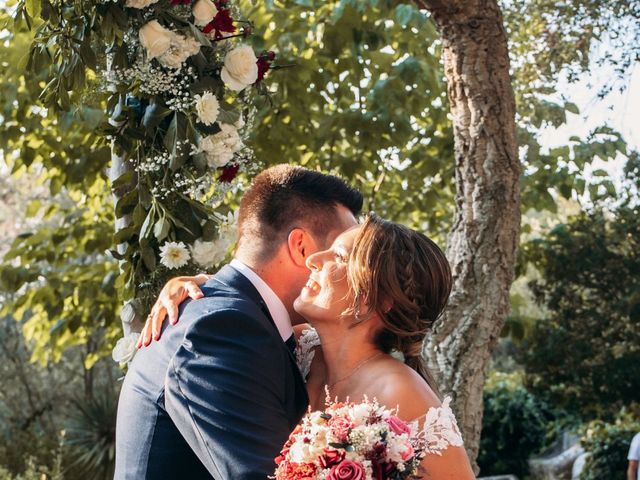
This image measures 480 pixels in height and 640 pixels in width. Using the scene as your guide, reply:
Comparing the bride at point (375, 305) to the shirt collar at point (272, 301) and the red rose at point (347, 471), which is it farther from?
the red rose at point (347, 471)

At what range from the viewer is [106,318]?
6.51 m

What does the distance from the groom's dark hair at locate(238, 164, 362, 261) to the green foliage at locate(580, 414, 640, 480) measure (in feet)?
A: 31.2

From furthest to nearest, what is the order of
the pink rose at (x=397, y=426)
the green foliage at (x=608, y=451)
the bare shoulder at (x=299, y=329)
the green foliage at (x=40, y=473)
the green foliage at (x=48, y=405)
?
the green foliage at (x=48, y=405), the green foliage at (x=608, y=451), the green foliage at (x=40, y=473), the bare shoulder at (x=299, y=329), the pink rose at (x=397, y=426)

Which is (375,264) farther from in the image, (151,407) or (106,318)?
(106,318)

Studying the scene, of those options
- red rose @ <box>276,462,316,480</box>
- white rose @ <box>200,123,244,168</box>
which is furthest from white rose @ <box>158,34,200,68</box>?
red rose @ <box>276,462,316,480</box>

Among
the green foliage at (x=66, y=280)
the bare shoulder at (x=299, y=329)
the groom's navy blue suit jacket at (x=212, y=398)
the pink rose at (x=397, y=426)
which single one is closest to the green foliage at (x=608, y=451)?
the green foliage at (x=66, y=280)

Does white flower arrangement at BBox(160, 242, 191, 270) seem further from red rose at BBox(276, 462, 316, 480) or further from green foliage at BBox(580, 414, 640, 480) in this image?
green foliage at BBox(580, 414, 640, 480)

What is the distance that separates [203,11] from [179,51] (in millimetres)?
162

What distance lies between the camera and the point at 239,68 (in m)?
3.29

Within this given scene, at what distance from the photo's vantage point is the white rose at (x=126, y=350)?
3121 millimetres

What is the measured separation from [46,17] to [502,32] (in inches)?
78.0

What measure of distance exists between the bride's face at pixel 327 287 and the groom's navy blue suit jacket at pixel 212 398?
0.14m

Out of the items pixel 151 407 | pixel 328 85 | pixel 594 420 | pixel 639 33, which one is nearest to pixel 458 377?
pixel 151 407

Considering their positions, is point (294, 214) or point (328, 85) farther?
point (328, 85)
